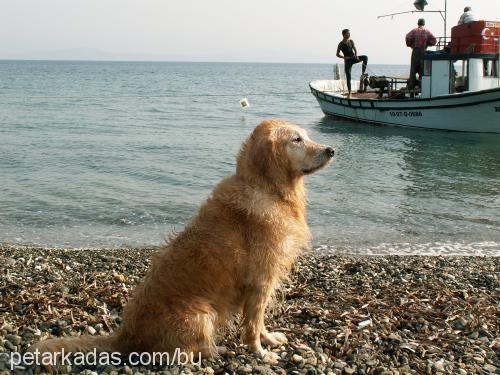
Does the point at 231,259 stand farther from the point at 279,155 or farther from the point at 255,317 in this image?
the point at 279,155

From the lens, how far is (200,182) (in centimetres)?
1525

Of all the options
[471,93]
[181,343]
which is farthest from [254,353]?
[471,93]

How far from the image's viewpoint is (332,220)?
464 inches

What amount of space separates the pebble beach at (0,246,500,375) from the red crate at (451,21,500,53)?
17446 millimetres

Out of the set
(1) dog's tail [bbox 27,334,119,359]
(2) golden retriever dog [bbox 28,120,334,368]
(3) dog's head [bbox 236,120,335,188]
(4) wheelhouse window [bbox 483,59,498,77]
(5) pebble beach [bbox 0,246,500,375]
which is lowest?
(5) pebble beach [bbox 0,246,500,375]

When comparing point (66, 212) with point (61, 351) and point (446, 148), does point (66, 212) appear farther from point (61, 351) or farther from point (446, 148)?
point (446, 148)

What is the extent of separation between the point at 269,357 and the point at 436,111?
73.5 ft

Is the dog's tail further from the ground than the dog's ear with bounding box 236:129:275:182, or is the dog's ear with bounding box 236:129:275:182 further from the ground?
the dog's ear with bounding box 236:129:275:182

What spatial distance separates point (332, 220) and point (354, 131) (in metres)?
16.0

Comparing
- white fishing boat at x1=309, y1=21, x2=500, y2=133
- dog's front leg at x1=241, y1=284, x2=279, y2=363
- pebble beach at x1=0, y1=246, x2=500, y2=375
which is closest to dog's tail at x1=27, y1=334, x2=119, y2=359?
pebble beach at x1=0, y1=246, x2=500, y2=375

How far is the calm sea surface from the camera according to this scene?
10.7 meters

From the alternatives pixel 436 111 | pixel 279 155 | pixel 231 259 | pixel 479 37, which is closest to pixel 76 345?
pixel 231 259

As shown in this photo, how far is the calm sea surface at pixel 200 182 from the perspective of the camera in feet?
35.2

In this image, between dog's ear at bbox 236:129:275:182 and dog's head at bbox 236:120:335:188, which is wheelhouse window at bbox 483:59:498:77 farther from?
dog's ear at bbox 236:129:275:182
